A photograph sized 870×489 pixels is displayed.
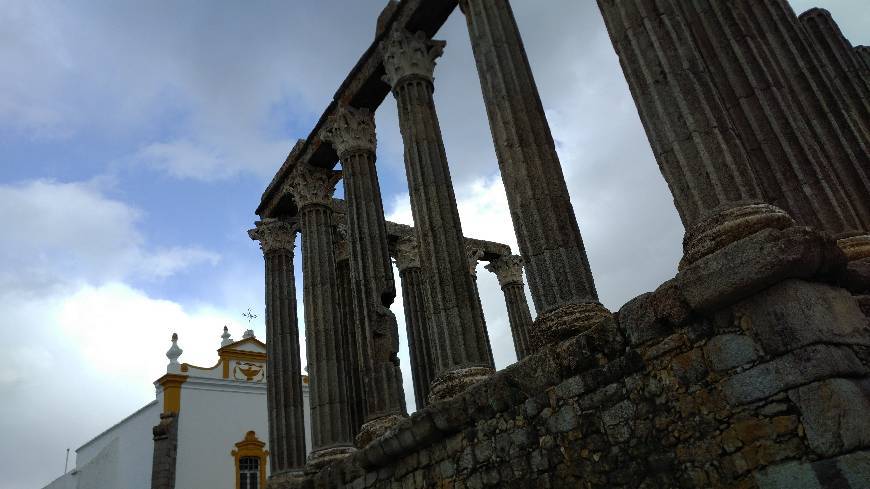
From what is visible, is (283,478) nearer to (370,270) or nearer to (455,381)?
(370,270)

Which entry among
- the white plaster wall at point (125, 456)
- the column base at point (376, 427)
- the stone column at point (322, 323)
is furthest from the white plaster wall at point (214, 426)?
the column base at point (376, 427)

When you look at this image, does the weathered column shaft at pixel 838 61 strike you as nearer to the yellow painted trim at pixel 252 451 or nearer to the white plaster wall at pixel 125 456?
the yellow painted trim at pixel 252 451

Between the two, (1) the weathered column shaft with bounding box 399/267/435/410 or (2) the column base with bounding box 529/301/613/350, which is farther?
(1) the weathered column shaft with bounding box 399/267/435/410

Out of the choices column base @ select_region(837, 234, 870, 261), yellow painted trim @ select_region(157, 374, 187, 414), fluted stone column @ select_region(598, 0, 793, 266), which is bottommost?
column base @ select_region(837, 234, 870, 261)

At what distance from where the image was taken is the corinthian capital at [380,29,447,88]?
12289mm

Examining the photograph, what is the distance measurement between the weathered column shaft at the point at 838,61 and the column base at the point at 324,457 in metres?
10.4

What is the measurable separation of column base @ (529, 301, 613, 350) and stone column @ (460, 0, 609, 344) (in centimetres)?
1

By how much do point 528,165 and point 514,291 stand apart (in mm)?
14261

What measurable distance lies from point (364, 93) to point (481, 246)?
9.36 m

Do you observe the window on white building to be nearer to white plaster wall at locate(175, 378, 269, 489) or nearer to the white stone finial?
white plaster wall at locate(175, 378, 269, 489)

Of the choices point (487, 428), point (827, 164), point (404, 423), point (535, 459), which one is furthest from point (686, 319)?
point (404, 423)

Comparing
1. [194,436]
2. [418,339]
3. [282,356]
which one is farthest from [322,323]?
[194,436]

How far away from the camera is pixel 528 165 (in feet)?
27.5

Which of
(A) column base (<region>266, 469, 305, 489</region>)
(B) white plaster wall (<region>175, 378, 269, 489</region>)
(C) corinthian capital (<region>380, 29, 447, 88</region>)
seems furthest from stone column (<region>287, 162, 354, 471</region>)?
(B) white plaster wall (<region>175, 378, 269, 489</region>)
